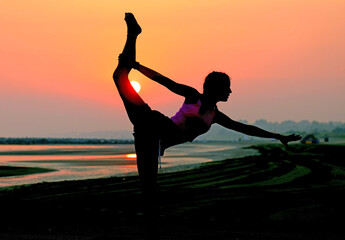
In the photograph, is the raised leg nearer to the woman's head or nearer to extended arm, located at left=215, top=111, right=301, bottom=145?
the woman's head

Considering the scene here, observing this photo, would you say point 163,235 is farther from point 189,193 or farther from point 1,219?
point 189,193

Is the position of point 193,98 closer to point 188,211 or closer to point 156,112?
point 156,112

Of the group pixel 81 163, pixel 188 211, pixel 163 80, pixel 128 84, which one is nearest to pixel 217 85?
pixel 163 80

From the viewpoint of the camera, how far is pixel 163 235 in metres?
6.67

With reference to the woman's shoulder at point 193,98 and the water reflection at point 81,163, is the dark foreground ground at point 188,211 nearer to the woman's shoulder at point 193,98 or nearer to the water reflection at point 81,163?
the woman's shoulder at point 193,98

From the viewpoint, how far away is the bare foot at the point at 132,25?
3.13 m

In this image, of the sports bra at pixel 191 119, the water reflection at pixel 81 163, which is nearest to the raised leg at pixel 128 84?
the sports bra at pixel 191 119

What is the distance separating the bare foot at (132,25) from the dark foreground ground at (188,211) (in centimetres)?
153

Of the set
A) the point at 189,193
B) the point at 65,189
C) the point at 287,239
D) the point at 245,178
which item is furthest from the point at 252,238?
the point at 245,178

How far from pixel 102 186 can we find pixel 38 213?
18.6ft

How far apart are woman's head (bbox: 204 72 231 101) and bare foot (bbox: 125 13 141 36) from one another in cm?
66

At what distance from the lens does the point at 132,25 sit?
3.13 metres

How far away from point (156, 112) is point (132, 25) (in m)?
0.64

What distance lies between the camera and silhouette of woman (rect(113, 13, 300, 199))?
309 centimetres
